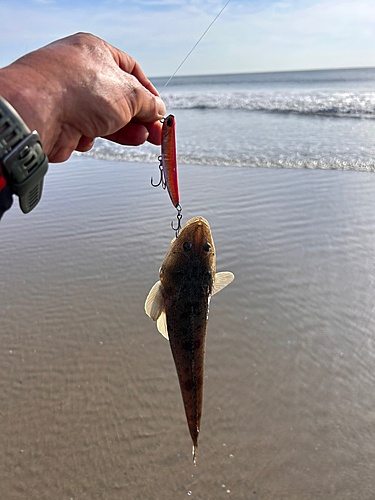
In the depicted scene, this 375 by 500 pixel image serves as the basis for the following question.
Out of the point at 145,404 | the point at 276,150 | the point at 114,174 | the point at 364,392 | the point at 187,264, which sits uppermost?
the point at 187,264

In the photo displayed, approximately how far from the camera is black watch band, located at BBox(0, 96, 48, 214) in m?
1.51

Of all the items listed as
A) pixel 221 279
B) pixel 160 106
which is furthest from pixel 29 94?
pixel 221 279

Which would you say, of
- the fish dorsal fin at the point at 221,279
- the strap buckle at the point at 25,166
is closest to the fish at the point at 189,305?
the fish dorsal fin at the point at 221,279

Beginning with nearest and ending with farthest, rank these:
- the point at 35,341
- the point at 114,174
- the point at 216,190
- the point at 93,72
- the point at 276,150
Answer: the point at 93,72, the point at 35,341, the point at 216,190, the point at 114,174, the point at 276,150

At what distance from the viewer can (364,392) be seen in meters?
4.05

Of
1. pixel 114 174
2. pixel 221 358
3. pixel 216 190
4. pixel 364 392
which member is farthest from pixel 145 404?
pixel 114 174

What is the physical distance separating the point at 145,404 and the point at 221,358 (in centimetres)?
98

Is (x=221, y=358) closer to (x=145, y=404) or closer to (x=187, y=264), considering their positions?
(x=145, y=404)

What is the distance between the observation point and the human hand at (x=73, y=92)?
1.74m

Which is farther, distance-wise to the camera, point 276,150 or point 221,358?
point 276,150

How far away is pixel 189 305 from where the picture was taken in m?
2.08

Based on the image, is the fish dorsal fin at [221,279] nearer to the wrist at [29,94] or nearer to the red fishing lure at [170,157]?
the red fishing lure at [170,157]

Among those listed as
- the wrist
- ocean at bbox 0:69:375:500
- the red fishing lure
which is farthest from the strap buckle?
ocean at bbox 0:69:375:500

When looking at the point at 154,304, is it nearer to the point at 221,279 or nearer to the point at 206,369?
the point at 221,279
